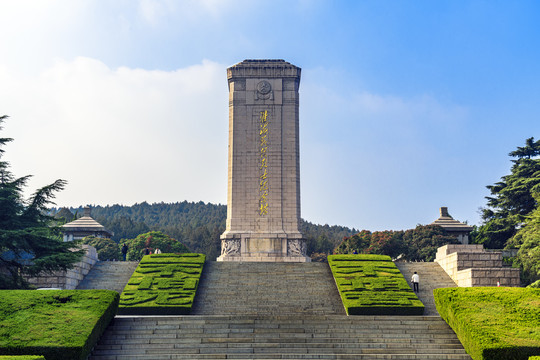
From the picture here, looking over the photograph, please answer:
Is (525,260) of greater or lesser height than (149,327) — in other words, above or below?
above

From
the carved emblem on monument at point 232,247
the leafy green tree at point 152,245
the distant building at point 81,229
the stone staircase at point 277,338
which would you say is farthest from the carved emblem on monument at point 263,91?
the leafy green tree at point 152,245

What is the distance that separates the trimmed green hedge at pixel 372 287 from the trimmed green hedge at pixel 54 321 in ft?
28.7

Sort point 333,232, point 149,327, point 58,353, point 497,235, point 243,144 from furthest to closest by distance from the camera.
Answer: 1. point 333,232
2. point 497,235
3. point 243,144
4. point 149,327
5. point 58,353

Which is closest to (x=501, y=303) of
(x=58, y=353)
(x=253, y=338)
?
(x=253, y=338)

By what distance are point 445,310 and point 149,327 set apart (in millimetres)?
8796

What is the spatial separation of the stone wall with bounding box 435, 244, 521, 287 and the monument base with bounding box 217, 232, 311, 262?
7507mm

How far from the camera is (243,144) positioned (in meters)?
33.4

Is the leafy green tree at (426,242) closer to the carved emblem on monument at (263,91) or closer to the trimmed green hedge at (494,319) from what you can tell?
the carved emblem on monument at (263,91)

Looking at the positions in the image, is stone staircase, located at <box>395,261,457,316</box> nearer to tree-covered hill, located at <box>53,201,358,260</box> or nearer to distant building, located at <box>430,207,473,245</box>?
distant building, located at <box>430,207,473,245</box>

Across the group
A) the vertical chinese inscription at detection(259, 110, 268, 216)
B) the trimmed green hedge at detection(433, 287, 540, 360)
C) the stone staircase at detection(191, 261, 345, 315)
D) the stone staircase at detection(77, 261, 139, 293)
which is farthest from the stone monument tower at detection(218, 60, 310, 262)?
the trimmed green hedge at detection(433, 287, 540, 360)

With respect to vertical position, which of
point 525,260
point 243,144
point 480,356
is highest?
point 243,144

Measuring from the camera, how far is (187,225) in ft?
294

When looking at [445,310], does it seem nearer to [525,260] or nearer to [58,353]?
[525,260]

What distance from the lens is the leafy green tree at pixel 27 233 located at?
20.3 m
